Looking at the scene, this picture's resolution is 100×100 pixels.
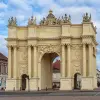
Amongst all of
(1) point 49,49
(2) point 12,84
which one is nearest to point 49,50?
(1) point 49,49

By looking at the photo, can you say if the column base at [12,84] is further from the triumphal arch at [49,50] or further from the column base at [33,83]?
the column base at [33,83]

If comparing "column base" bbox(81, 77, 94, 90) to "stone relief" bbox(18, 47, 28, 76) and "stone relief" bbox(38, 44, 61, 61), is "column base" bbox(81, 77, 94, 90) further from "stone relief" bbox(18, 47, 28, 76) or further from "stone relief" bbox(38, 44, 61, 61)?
"stone relief" bbox(18, 47, 28, 76)

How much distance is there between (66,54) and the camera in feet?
195

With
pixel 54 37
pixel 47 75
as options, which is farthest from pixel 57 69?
pixel 54 37

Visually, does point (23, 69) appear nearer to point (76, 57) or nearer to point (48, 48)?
point (48, 48)

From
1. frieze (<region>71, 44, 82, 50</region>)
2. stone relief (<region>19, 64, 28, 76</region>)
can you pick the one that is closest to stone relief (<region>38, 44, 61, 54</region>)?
frieze (<region>71, 44, 82, 50</region>)

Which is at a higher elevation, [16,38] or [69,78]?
[16,38]

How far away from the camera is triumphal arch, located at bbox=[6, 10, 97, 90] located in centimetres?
5888

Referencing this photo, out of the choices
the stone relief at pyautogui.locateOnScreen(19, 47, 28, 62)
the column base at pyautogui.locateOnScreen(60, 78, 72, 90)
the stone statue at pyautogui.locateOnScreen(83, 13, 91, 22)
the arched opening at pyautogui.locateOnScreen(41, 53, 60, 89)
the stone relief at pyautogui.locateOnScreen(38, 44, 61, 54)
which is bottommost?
the column base at pyautogui.locateOnScreen(60, 78, 72, 90)

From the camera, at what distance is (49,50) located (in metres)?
60.9

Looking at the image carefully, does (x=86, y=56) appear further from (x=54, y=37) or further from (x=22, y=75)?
(x=22, y=75)

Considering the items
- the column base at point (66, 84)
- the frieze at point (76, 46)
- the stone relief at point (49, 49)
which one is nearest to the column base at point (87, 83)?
the column base at point (66, 84)

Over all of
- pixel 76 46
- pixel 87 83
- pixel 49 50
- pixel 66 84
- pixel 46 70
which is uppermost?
pixel 76 46

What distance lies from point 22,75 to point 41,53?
5.18 m
